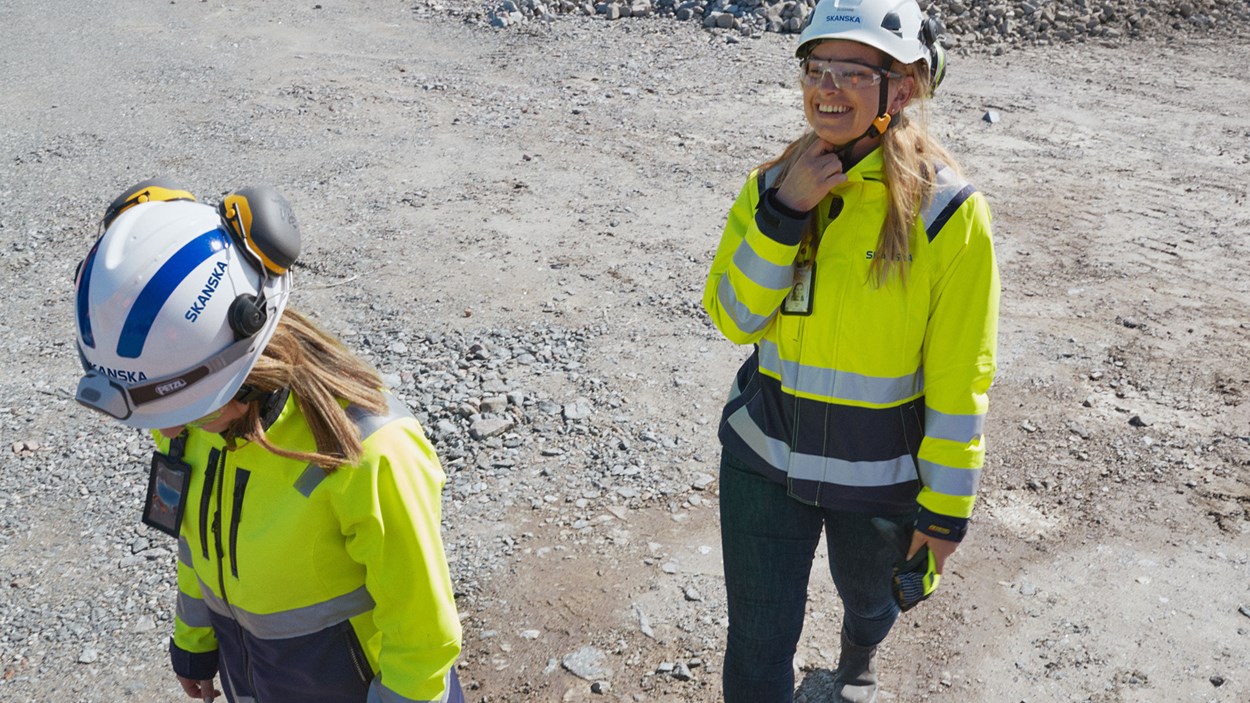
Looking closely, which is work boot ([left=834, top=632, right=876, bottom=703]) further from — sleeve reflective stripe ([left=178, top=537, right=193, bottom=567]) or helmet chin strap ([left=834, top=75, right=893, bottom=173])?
sleeve reflective stripe ([left=178, top=537, right=193, bottom=567])

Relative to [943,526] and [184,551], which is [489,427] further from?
[943,526]

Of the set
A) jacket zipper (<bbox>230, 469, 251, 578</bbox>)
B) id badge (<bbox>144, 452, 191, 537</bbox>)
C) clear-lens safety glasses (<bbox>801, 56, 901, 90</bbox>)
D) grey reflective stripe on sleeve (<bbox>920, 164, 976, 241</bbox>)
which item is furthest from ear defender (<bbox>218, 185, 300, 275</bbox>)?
grey reflective stripe on sleeve (<bbox>920, 164, 976, 241</bbox>)

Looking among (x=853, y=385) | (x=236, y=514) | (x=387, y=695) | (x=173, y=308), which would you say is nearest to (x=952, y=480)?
(x=853, y=385)

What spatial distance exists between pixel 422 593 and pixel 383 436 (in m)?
0.32

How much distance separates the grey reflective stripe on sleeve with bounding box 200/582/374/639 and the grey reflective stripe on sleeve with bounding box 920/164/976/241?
153cm

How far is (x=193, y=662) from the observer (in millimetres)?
2680

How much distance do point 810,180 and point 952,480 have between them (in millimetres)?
809

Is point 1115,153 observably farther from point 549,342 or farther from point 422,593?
point 422,593

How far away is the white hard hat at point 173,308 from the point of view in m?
1.94

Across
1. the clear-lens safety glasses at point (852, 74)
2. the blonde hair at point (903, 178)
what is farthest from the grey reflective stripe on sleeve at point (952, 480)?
the clear-lens safety glasses at point (852, 74)

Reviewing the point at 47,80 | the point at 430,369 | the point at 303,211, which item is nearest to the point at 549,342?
the point at 430,369

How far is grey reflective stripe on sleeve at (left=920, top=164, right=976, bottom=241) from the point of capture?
261 centimetres

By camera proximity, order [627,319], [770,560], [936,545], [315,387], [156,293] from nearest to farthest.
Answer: [156,293] < [315,387] < [936,545] < [770,560] < [627,319]

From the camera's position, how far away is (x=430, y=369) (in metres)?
6.11
